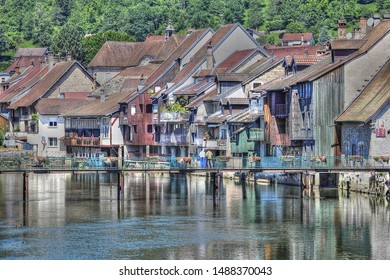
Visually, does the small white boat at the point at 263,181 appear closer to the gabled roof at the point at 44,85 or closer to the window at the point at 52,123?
the window at the point at 52,123

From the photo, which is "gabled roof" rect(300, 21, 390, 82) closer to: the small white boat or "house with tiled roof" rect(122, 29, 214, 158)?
the small white boat

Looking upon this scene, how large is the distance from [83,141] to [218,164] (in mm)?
59795

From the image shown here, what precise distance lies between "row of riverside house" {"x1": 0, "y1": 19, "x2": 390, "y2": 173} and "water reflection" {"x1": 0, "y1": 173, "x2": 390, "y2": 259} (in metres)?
5.87

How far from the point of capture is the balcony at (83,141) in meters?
A: 156

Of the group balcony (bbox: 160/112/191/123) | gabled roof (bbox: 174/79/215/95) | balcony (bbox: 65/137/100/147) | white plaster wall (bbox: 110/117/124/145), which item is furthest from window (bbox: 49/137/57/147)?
gabled roof (bbox: 174/79/215/95)

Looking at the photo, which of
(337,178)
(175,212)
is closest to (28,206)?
(175,212)

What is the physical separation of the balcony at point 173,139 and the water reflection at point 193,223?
26804mm

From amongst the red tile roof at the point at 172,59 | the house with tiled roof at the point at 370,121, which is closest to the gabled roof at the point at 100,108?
the red tile roof at the point at 172,59

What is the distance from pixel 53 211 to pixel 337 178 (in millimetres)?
25281

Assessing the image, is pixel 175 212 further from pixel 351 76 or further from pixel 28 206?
pixel 351 76

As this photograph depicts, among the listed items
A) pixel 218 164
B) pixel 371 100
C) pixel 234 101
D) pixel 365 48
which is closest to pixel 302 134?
pixel 371 100

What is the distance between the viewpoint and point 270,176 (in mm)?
113750

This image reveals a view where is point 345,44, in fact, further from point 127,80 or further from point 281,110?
point 127,80
